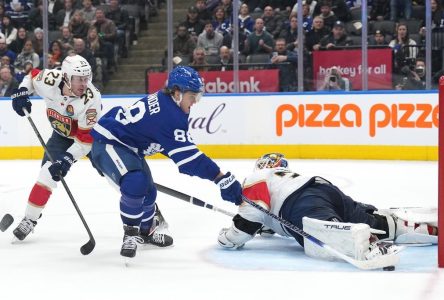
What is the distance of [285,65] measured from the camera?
32.5ft

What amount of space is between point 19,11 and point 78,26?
2.84 feet

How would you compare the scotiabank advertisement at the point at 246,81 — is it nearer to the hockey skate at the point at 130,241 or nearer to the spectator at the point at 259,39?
the spectator at the point at 259,39

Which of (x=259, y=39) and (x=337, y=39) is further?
(x=259, y=39)

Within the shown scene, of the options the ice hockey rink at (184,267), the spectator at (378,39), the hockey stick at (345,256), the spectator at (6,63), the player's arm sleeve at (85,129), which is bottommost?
the ice hockey rink at (184,267)

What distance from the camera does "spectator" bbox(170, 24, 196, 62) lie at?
1028cm

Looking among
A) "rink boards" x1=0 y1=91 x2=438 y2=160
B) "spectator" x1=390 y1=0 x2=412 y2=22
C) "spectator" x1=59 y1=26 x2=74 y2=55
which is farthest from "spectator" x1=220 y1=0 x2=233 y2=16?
"spectator" x1=59 y1=26 x2=74 y2=55

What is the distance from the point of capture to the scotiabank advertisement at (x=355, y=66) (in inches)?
375

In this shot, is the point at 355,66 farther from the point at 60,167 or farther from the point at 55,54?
the point at 60,167

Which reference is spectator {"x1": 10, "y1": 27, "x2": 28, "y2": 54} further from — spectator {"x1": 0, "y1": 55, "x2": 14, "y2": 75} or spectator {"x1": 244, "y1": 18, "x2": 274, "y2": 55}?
spectator {"x1": 244, "y1": 18, "x2": 274, "y2": 55}

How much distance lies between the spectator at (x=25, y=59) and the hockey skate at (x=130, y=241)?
6.66 metres

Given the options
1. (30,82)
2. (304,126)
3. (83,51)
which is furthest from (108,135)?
(83,51)

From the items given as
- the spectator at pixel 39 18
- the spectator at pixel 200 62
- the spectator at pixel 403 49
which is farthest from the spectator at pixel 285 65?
the spectator at pixel 39 18

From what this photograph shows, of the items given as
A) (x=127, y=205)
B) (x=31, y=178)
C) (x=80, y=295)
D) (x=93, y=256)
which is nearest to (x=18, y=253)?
(x=93, y=256)

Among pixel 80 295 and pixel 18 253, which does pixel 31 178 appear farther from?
pixel 80 295
